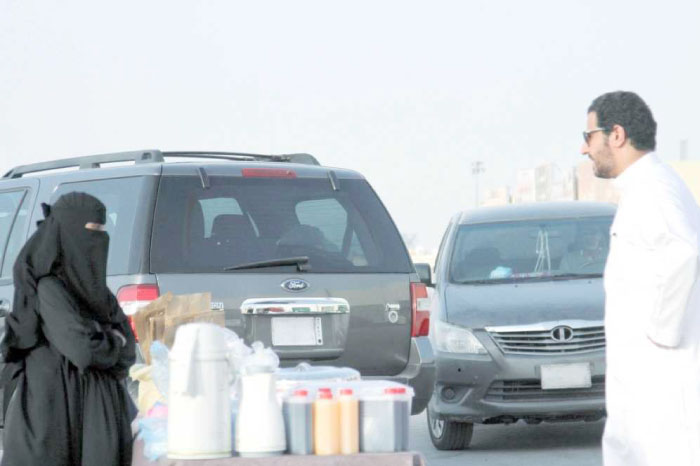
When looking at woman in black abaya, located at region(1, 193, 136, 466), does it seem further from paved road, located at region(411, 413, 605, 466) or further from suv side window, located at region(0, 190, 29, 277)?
paved road, located at region(411, 413, 605, 466)

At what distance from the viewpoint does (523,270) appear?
11.8 meters

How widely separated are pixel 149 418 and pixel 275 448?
2.23 feet

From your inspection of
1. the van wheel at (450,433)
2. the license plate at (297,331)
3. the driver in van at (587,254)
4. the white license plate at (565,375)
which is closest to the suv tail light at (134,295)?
the license plate at (297,331)

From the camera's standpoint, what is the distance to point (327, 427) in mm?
4699

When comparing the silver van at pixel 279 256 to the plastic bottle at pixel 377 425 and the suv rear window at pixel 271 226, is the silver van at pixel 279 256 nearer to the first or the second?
the suv rear window at pixel 271 226

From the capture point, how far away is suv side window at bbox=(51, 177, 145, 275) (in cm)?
806

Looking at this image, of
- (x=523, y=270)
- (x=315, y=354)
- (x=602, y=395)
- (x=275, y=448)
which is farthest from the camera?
(x=523, y=270)

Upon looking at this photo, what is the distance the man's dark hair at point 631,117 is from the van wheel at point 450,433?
592 centimetres

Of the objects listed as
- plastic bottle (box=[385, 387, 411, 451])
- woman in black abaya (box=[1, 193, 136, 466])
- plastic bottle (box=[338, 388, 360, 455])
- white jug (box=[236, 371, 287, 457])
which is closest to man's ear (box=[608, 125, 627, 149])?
plastic bottle (box=[385, 387, 411, 451])

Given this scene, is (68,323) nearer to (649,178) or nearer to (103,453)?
(103,453)

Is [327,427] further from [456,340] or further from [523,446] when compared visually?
[523,446]

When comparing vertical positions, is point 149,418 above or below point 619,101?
below

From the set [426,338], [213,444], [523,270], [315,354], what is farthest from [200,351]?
[523,270]

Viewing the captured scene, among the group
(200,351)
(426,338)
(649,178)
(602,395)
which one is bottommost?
(602,395)
